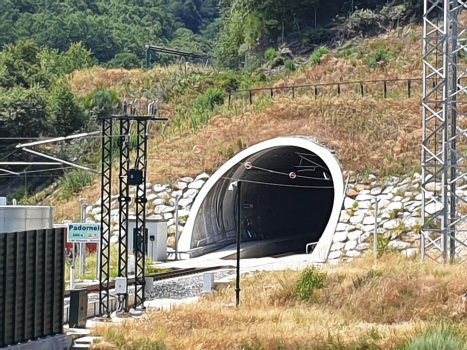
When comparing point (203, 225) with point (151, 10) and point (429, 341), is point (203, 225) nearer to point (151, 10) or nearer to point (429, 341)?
point (429, 341)

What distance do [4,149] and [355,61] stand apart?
64.5 ft

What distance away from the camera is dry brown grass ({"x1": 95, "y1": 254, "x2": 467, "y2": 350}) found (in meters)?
18.6

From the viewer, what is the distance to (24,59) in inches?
2581

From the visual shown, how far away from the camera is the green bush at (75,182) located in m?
44.8

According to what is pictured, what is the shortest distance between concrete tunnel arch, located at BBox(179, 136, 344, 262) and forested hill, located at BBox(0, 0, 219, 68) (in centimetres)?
4443

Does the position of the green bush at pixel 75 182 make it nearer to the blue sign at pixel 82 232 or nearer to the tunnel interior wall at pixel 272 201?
the tunnel interior wall at pixel 272 201

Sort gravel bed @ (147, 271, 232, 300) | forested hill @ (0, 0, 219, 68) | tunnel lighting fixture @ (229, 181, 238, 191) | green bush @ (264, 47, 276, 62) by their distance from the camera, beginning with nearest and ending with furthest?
gravel bed @ (147, 271, 232, 300)
tunnel lighting fixture @ (229, 181, 238, 191)
green bush @ (264, 47, 276, 62)
forested hill @ (0, 0, 219, 68)

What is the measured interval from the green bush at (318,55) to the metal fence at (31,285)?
3344 cm

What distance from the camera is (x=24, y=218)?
18.7m

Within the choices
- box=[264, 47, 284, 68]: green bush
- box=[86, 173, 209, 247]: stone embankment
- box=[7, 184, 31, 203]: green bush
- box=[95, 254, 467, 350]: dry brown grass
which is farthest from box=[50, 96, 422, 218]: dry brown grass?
box=[264, 47, 284, 68]: green bush

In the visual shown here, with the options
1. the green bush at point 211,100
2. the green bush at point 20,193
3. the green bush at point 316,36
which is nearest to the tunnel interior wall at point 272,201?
the green bush at point 211,100

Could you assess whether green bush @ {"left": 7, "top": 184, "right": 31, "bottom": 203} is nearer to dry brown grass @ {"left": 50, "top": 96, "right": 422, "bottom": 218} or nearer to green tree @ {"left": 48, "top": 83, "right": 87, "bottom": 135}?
green tree @ {"left": 48, "top": 83, "right": 87, "bottom": 135}

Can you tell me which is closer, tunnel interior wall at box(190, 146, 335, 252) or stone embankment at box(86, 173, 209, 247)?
stone embankment at box(86, 173, 209, 247)

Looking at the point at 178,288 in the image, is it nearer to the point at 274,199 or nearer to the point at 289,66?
the point at 274,199
